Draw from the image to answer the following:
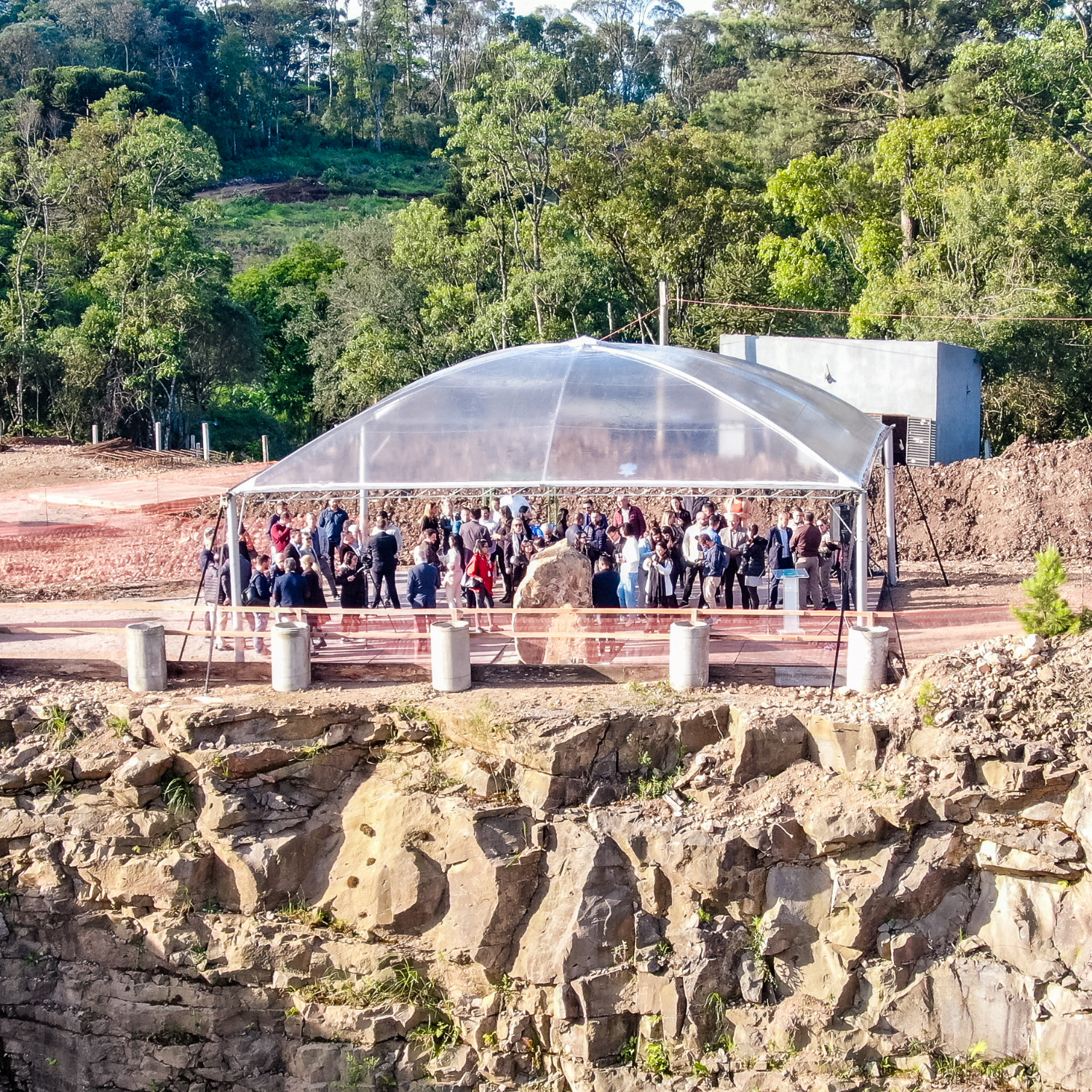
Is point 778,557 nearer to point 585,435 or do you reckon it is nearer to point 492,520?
point 585,435

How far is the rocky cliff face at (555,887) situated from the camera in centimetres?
1291

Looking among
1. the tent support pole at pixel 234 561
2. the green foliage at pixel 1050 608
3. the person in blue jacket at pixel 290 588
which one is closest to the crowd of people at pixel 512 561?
the person in blue jacket at pixel 290 588

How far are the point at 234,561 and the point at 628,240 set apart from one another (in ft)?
91.0

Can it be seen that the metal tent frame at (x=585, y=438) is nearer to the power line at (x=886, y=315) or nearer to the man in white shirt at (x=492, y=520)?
the man in white shirt at (x=492, y=520)

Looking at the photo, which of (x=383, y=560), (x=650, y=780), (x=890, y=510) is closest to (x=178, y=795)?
(x=383, y=560)

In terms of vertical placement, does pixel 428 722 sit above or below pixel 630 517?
below

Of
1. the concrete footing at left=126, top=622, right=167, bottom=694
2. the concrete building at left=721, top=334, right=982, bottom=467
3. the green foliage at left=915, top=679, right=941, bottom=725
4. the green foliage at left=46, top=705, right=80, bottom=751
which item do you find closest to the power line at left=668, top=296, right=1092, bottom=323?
the concrete building at left=721, top=334, right=982, bottom=467

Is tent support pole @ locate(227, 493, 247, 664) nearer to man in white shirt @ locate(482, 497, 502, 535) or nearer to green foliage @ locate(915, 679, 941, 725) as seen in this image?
man in white shirt @ locate(482, 497, 502, 535)

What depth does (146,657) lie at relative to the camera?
15.2m

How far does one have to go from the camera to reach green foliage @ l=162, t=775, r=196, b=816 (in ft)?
47.8

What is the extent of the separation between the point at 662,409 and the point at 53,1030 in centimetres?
1110

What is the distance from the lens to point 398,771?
47.5 feet

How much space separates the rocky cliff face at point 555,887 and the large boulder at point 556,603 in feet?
2.90

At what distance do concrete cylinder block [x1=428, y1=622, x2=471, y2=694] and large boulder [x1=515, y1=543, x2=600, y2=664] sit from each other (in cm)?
81
